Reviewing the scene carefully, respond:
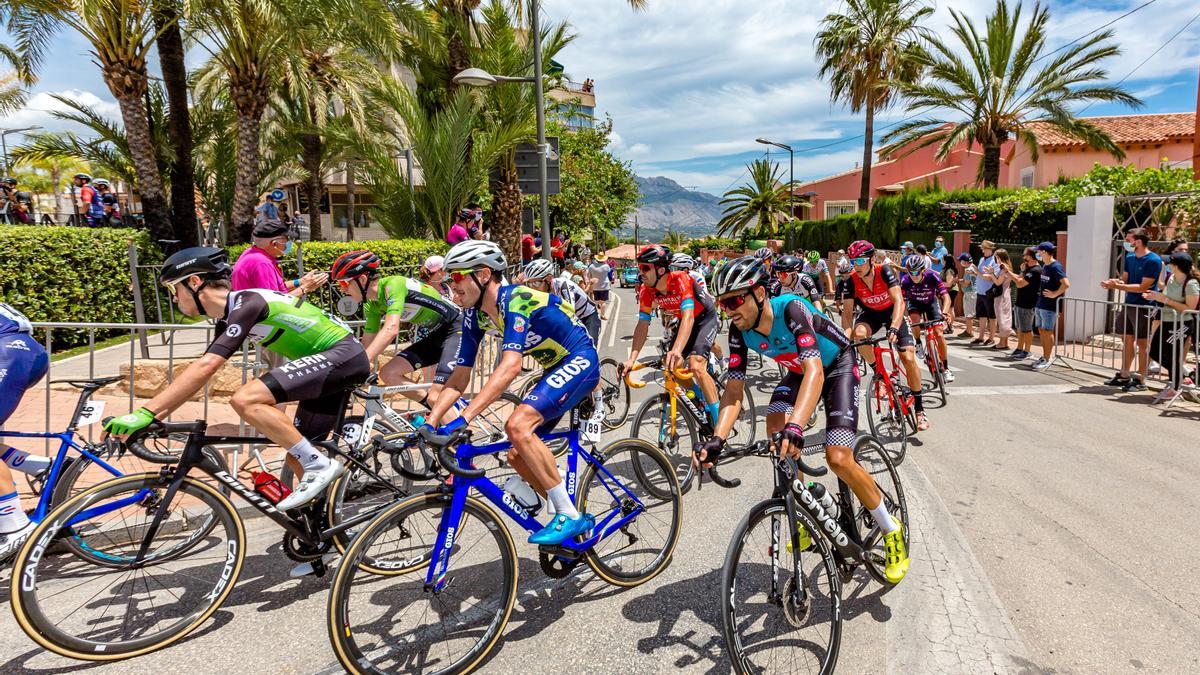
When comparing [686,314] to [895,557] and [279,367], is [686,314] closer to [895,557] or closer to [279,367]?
[895,557]

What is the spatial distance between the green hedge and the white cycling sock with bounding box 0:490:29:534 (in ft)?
25.6

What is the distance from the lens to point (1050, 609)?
3.79 m

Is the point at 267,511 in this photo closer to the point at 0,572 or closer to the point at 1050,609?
the point at 0,572

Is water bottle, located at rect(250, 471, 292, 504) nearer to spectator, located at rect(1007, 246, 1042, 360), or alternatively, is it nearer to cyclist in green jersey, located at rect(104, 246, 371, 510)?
cyclist in green jersey, located at rect(104, 246, 371, 510)

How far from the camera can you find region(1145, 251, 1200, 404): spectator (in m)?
8.71

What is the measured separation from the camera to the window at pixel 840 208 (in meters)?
51.7

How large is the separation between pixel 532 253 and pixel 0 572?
12174 mm

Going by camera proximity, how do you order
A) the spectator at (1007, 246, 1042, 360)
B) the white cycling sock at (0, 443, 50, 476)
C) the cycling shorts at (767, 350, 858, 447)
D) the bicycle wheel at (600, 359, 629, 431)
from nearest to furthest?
the cycling shorts at (767, 350, 858, 447)
the white cycling sock at (0, 443, 50, 476)
the bicycle wheel at (600, 359, 629, 431)
the spectator at (1007, 246, 1042, 360)

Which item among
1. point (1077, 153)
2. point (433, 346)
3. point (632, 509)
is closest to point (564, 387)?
point (632, 509)

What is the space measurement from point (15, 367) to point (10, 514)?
34.2 inches

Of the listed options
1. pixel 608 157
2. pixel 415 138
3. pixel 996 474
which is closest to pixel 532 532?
pixel 996 474

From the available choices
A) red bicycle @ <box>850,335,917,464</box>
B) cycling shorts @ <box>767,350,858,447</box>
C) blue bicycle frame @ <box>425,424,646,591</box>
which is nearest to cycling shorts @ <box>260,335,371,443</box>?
blue bicycle frame @ <box>425,424,646,591</box>

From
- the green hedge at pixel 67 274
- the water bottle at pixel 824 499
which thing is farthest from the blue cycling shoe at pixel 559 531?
the green hedge at pixel 67 274

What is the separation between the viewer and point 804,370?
371 centimetres
